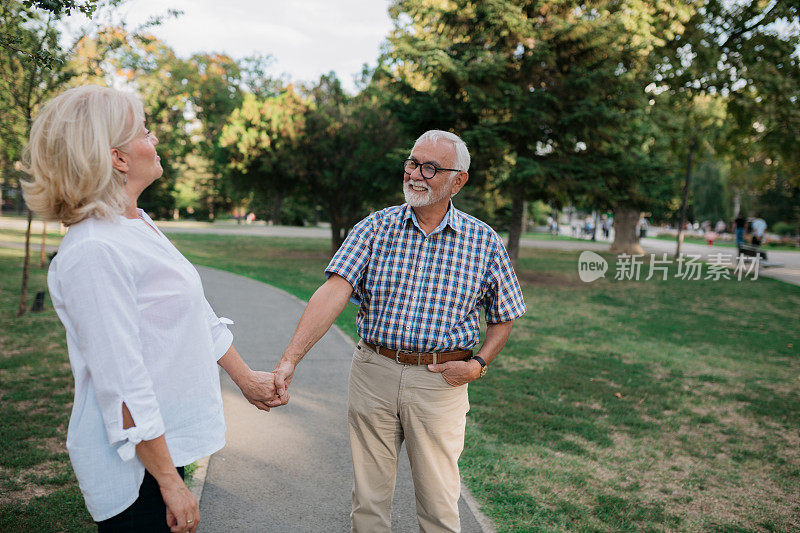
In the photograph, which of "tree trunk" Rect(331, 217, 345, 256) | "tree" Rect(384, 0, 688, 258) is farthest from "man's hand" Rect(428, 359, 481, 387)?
"tree trunk" Rect(331, 217, 345, 256)

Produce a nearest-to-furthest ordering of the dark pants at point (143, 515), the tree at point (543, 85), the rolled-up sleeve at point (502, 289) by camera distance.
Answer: the dark pants at point (143, 515) < the rolled-up sleeve at point (502, 289) < the tree at point (543, 85)

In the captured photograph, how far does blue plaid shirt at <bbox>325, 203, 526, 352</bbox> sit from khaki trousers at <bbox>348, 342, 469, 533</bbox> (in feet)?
0.53

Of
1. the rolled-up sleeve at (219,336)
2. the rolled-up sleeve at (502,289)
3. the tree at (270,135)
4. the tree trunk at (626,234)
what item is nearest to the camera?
the rolled-up sleeve at (219,336)

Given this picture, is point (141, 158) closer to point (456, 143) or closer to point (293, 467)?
point (456, 143)

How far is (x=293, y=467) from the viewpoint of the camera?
4285 mm

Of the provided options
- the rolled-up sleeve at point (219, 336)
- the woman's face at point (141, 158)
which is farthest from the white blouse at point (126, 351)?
the rolled-up sleeve at point (219, 336)

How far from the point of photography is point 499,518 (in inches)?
148

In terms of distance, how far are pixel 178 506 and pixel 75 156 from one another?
1.07 meters

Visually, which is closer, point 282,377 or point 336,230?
point 282,377

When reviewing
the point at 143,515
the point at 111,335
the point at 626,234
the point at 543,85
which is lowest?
the point at 143,515

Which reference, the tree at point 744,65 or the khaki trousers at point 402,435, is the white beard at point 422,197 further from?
the tree at point 744,65

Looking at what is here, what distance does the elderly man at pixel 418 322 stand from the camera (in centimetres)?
273

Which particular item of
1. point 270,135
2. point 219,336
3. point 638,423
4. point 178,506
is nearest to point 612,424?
point 638,423

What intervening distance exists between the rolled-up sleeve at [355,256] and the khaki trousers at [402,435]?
0.38 m
